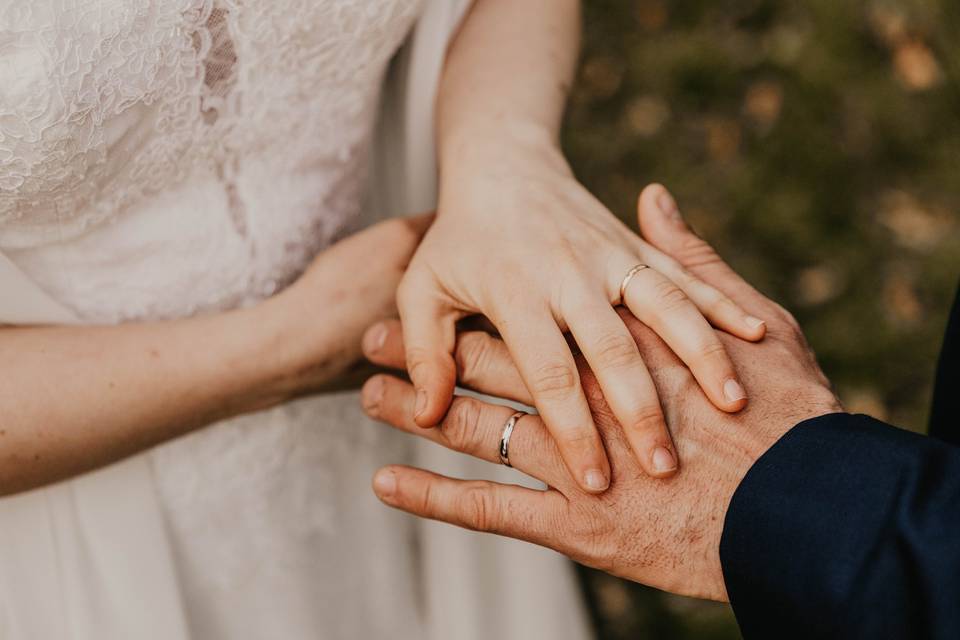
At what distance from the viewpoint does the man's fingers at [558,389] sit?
1030 mm

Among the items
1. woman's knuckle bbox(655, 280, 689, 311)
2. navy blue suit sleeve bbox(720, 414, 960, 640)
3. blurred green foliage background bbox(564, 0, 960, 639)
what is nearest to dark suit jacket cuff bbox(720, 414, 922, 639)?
navy blue suit sleeve bbox(720, 414, 960, 640)

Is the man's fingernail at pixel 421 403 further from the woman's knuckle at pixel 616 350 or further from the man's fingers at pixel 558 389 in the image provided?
the woman's knuckle at pixel 616 350

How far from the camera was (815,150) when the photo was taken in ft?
9.64

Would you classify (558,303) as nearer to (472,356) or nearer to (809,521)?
(472,356)

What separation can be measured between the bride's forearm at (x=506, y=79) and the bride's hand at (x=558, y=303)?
44 mm

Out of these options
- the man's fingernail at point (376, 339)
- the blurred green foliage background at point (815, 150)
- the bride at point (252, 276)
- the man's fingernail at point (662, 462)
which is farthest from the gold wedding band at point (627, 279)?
the blurred green foliage background at point (815, 150)

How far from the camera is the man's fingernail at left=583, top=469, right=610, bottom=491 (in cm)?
102

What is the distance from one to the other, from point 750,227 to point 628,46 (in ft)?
2.77

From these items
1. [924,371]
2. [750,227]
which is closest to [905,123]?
[750,227]

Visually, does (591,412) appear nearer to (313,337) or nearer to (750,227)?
(313,337)

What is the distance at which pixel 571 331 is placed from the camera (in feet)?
3.54

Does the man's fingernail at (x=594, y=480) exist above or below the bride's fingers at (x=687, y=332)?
below

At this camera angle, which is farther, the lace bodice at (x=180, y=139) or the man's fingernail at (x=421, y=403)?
the man's fingernail at (x=421, y=403)

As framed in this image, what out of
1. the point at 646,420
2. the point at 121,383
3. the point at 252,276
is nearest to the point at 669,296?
the point at 646,420
